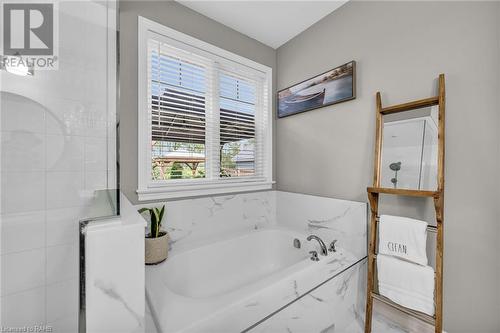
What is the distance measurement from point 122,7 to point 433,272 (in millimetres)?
2727

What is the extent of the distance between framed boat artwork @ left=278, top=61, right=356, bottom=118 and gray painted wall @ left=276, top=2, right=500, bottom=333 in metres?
0.07

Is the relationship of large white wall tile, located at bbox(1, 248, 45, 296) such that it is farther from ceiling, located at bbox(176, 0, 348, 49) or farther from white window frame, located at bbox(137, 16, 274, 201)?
ceiling, located at bbox(176, 0, 348, 49)

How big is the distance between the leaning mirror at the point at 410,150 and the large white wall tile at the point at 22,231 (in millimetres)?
2224

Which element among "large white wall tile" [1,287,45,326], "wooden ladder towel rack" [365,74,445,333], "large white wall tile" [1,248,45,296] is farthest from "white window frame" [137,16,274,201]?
"wooden ladder towel rack" [365,74,445,333]

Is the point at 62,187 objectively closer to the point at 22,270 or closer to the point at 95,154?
the point at 95,154

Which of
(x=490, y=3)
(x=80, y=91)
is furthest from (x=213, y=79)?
(x=490, y=3)

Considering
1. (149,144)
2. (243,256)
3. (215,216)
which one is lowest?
(243,256)

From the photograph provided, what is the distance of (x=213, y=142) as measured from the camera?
210cm

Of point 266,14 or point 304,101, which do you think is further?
point 304,101

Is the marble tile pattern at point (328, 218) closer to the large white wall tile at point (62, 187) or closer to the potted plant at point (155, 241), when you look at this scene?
the potted plant at point (155, 241)

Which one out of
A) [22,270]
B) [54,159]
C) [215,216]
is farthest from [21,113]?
[215,216]

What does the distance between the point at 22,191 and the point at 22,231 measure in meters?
0.23

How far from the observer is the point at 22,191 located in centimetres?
121

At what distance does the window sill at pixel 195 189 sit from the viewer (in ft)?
5.55
